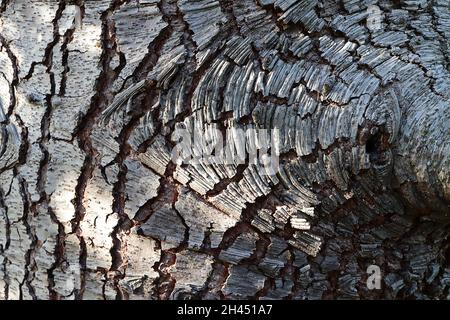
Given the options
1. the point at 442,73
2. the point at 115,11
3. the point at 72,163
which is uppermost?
the point at 115,11

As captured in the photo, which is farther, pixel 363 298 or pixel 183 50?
pixel 363 298

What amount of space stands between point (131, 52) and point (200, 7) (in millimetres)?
188

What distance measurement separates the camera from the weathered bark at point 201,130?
4.18 feet

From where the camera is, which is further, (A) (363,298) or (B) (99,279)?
(A) (363,298)

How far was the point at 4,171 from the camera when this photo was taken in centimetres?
134

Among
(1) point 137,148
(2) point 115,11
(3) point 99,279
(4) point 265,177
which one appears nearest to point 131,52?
(2) point 115,11

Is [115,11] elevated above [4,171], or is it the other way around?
[115,11]

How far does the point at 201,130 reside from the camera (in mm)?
1272

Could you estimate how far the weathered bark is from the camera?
128cm

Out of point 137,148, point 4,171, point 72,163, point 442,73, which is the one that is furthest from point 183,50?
point 442,73

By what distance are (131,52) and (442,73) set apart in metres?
0.73
